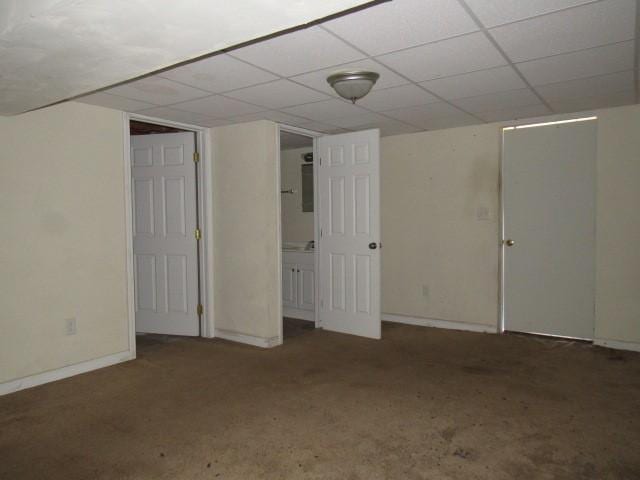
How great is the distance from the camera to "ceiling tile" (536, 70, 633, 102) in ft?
10.5

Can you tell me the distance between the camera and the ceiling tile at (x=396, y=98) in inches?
134

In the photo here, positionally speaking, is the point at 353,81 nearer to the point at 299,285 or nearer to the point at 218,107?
the point at 218,107

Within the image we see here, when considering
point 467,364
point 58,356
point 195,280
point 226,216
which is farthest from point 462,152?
point 58,356

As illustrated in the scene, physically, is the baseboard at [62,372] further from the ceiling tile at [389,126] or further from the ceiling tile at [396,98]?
the ceiling tile at [389,126]

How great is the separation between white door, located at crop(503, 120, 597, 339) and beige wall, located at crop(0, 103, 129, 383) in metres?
3.74

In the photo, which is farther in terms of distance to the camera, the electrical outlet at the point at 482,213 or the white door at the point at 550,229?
the electrical outlet at the point at 482,213

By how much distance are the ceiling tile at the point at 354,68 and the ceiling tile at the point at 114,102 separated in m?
1.38

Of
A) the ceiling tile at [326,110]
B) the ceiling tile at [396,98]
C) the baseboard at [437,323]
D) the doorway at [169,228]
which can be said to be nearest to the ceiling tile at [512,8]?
the ceiling tile at [396,98]

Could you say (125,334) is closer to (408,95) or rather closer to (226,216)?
(226,216)

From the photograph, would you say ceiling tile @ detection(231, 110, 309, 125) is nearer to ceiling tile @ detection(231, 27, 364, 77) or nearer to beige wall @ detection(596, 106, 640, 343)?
ceiling tile @ detection(231, 27, 364, 77)

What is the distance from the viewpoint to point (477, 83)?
128 inches

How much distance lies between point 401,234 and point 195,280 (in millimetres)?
2388

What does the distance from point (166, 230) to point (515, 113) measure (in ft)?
11.9

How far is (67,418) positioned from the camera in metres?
2.83
